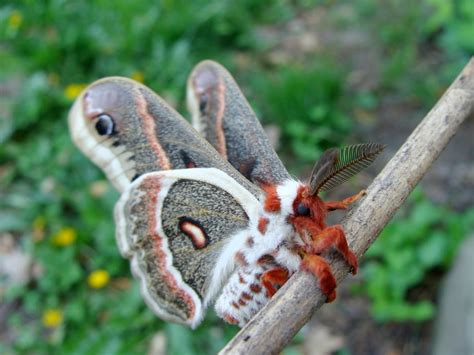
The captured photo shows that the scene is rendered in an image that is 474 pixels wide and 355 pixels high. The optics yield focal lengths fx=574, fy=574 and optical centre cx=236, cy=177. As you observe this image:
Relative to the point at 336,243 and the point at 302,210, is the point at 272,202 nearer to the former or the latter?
the point at 302,210

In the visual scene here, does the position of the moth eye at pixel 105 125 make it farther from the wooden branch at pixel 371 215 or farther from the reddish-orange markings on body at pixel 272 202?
the wooden branch at pixel 371 215

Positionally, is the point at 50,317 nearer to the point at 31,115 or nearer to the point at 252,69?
the point at 31,115

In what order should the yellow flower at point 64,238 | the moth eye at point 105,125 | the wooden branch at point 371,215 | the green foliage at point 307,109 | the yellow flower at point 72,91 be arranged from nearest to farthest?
the wooden branch at point 371,215 → the moth eye at point 105,125 → the yellow flower at point 64,238 → the green foliage at point 307,109 → the yellow flower at point 72,91

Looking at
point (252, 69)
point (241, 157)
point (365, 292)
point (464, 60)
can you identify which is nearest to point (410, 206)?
point (365, 292)

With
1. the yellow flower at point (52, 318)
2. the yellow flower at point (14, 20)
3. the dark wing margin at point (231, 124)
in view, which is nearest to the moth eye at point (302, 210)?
the dark wing margin at point (231, 124)

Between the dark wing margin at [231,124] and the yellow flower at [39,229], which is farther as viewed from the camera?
the yellow flower at [39,229]

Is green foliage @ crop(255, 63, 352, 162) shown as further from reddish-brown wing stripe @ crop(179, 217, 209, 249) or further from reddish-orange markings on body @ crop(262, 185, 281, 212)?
reddish-orange markings on body @ crop(262, 185, 281, 212)

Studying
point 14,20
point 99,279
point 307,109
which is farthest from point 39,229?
point 307,109
